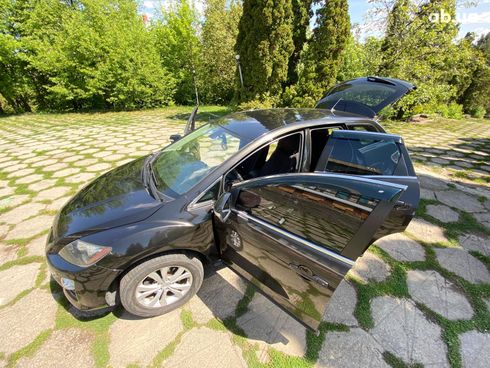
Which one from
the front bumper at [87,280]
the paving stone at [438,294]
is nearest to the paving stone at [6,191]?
the front bumper at [87,280]

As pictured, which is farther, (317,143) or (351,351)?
(317,143)

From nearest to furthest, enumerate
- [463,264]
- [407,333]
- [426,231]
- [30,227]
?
[407,333], [463,264], [426,231], [30,227]

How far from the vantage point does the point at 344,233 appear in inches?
50.6

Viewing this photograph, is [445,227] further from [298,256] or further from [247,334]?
[247,334]

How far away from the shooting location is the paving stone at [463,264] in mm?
2186

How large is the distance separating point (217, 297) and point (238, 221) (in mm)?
830

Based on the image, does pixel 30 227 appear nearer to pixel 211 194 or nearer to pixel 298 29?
pixel 211 194

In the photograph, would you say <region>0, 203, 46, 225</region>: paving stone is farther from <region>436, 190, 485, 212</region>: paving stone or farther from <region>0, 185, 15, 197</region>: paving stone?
<region>436, 190, 485, 212</region>: paving stone

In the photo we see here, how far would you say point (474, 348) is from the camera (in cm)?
164

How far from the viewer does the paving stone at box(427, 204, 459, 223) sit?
118 inches

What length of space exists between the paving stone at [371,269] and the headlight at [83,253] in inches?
83.1

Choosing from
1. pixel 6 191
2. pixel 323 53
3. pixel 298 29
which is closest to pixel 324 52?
pixel 323 53

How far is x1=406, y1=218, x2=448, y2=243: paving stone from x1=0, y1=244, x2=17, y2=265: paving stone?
451cm

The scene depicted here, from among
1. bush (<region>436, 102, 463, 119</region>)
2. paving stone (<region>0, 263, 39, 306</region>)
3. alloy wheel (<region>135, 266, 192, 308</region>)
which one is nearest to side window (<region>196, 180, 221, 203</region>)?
alloy wheel (<region>135, 266, 192, 308</region>)
